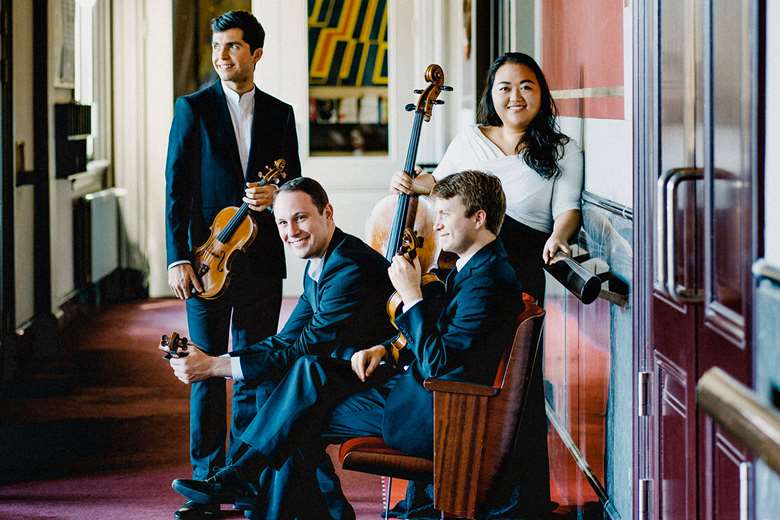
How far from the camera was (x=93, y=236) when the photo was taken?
24.3 ft

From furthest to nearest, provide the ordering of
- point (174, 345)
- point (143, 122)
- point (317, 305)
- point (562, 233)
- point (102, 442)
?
1. point (143, 122)
2. point (102, 442)
3. point (562, 233)
4. point (317, 305)
5. point (174, 345)

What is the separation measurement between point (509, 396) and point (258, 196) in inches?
44.8

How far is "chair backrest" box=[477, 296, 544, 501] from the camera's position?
2484mm

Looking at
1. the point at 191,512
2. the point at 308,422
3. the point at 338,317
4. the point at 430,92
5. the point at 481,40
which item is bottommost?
the point at 191,512

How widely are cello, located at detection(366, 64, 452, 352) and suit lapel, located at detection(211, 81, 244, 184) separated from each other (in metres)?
0.50

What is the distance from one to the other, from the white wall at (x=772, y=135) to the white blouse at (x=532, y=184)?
156 cm

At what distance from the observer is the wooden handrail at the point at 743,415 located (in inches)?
50.2

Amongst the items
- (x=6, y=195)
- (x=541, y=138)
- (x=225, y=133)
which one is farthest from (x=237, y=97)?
(x=6, y=195)

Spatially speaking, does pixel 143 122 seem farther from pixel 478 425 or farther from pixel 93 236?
pixel 478 425

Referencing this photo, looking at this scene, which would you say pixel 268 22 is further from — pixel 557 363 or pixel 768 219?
pixel 768 219

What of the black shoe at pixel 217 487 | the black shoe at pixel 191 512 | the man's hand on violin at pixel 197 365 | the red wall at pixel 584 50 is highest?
the red wall at pixel 584 50

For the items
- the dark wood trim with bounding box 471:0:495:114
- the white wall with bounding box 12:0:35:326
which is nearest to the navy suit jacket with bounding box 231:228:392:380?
the dark wood trim with bounding box 471:0:495:114

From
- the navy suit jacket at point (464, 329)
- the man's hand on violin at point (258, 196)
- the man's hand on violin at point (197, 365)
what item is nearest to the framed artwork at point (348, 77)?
the man's hand on violin at point (258, 196)

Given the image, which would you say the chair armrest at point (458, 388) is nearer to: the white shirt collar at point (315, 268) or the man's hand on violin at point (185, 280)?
the white shirt collar at point (315, 268)
